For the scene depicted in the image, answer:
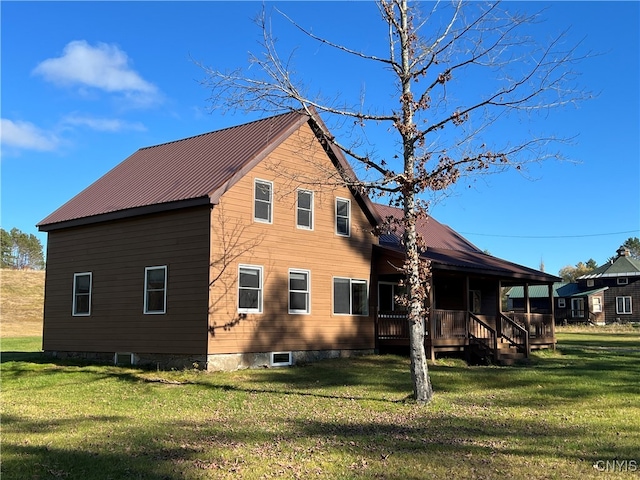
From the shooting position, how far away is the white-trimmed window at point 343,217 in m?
20.4

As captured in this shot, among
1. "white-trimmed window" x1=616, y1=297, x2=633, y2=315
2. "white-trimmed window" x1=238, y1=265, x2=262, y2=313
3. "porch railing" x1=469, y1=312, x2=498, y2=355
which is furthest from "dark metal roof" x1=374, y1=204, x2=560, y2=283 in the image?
"white-trimmed window" x1=616, y1=297, x2=633, y2=315

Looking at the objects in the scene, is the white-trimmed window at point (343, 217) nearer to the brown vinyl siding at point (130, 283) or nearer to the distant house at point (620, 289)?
the brown vinyl siding at point (130, 283)

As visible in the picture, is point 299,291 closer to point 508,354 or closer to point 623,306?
point 508,354

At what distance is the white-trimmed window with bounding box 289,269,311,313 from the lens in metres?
18.6

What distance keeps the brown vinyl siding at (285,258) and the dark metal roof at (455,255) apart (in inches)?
83.4

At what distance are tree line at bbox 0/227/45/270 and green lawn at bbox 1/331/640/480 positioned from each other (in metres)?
86.5

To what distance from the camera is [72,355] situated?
20141 millimetres

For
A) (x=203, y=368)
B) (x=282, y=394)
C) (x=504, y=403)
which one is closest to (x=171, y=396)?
(x=282, y=394)

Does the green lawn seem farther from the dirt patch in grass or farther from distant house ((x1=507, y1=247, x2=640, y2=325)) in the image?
distant house ((x1=507, y1=247, x2=640, y2=325))

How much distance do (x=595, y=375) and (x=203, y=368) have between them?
9.93 m

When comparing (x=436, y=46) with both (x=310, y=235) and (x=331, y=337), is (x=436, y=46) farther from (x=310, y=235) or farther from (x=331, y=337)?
(x=331, y=337)

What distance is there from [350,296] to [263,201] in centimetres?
472

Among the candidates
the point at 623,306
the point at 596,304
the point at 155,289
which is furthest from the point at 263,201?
the point at 623,306

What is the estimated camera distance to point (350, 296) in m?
20.6
